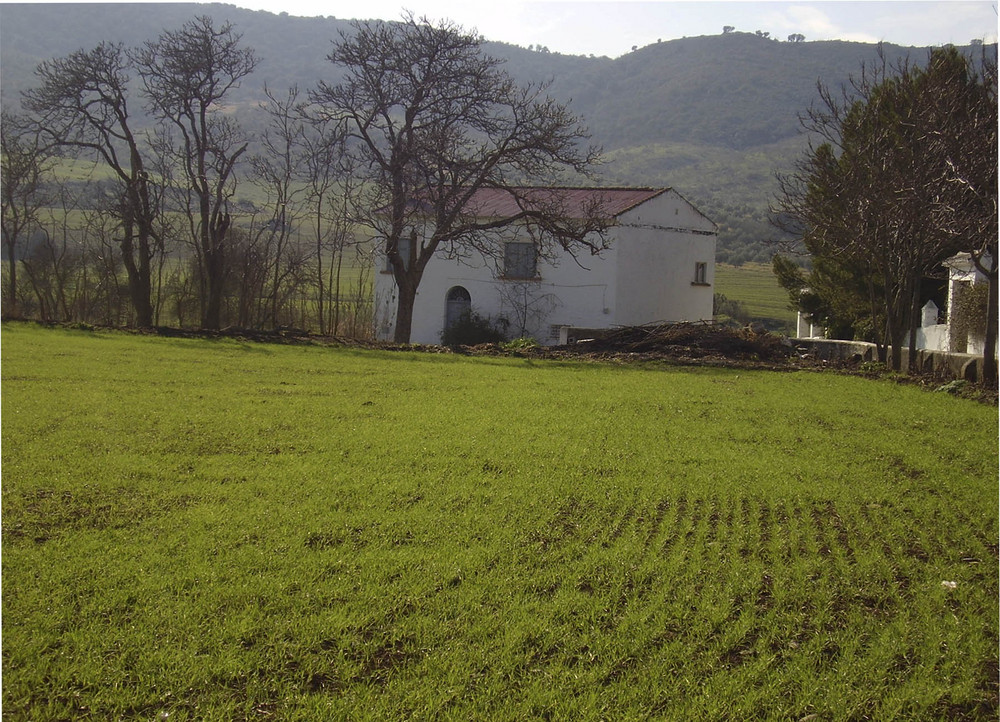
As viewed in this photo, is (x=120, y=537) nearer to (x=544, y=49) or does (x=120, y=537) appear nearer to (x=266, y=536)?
(x=266, y=536)

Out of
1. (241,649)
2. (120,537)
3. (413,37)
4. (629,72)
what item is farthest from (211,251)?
(629,72)

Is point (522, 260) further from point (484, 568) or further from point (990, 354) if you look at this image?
point (484, 568)

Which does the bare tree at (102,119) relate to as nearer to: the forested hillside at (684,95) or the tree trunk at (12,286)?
the tree trunk at (12,286)

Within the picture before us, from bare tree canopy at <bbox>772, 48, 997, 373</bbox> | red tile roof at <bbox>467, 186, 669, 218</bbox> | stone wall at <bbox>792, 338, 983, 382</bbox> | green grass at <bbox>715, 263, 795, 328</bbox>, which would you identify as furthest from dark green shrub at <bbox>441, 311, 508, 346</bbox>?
green grass at <bbox>715, 263, 795, 328</bbox>

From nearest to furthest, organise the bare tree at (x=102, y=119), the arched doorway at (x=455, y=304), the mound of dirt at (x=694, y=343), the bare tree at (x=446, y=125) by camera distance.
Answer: the mound of dirt at (x=694, y=343) < the bare tree at (x=446, y=125) < the bare tree at (x=102, y=119) < the arched doorway at (x=455, y=304)

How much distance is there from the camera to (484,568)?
215 inches

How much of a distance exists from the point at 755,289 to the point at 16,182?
4594cm

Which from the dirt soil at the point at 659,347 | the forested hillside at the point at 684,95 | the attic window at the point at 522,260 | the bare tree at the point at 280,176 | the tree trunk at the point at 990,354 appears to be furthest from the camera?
the forested hillside at the point at 684,95

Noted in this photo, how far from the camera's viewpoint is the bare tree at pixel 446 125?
83.2 feet

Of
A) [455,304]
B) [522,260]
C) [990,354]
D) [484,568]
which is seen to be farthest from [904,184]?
[455,304]

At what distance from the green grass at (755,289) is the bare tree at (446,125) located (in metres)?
27.7

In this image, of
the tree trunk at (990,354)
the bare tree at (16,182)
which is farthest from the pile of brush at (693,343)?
the bare tree at (16,182)

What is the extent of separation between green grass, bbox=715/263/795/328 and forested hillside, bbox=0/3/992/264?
558 cm

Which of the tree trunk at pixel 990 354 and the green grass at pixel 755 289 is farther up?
the green grass at pixel 755 289
